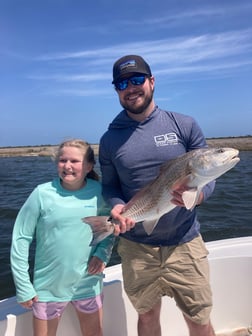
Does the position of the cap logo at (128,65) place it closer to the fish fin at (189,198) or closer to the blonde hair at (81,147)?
the blonde hair at (81,147)

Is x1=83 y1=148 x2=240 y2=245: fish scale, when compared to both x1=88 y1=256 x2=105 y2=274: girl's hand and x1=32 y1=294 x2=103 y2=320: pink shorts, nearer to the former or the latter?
x1=88 y1=256 x2=105 y2=274: girl's hand

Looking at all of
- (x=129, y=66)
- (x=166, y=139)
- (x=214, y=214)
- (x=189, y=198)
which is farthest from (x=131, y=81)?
(x=214, y=214)

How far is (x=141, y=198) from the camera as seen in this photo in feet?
9.16

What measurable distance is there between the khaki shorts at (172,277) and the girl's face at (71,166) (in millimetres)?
686

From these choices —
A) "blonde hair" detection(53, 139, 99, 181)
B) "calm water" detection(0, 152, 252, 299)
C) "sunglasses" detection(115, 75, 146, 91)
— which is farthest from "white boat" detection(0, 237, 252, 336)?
"calm water" detection(0, 152, 252, 299)

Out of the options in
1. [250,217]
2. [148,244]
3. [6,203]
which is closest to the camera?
[148,244]

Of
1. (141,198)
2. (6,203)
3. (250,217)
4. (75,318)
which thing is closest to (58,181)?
(141,198)

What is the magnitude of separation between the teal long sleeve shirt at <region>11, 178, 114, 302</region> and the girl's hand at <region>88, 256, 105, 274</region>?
0.03 m

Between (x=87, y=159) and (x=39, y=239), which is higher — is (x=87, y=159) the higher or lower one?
the higher one

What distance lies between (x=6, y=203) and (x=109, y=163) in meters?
12.2

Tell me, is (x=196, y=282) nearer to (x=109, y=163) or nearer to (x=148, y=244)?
(x=148, y=244)

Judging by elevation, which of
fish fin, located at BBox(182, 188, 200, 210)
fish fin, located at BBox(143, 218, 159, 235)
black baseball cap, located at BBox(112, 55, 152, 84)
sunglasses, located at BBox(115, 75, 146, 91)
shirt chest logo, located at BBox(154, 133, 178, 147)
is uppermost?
black baseball cap, located at BBox(112, 55, 152, 84)

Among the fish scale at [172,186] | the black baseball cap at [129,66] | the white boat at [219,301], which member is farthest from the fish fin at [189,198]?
the white boat at [219,301]

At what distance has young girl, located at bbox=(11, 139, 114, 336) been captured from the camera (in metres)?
2.86
